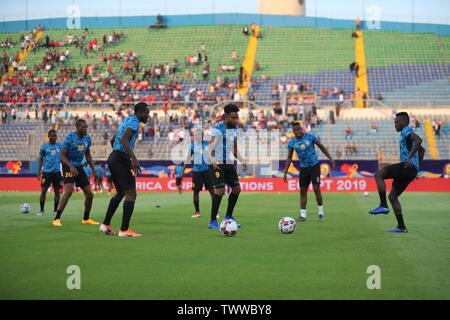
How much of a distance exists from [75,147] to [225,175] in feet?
11.7

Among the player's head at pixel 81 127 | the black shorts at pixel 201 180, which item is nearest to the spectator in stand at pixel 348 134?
the black shorts at pixel 201 180

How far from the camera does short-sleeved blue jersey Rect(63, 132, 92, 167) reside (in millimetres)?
15097

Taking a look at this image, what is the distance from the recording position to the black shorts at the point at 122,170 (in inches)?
497

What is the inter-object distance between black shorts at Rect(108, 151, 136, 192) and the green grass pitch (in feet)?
3.35

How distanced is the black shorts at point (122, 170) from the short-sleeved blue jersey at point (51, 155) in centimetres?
704

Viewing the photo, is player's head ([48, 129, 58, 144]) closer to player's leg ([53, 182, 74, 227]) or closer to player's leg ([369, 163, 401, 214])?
player's leg ([53, 182, 74, 227])

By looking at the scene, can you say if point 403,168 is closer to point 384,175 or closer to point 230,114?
point 384,175

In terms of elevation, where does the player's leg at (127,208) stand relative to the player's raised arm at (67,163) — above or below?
below

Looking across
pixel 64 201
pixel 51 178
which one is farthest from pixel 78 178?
pixel 51 178

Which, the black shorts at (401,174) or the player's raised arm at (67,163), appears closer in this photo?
the black shorts at (401,174)

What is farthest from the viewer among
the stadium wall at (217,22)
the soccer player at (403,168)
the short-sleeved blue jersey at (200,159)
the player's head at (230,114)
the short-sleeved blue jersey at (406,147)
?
the stadium wall at (217,22)

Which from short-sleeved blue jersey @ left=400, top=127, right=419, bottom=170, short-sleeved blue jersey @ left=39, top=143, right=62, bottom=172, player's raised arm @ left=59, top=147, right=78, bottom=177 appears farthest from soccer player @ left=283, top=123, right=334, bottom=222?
short-sleeved blue jersey @ left=39, top=143, right=62, bottom=172

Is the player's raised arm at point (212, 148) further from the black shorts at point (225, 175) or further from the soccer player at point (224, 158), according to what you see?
the black shorts at point (225, 175)

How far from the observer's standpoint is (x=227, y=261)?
31.4 feet
